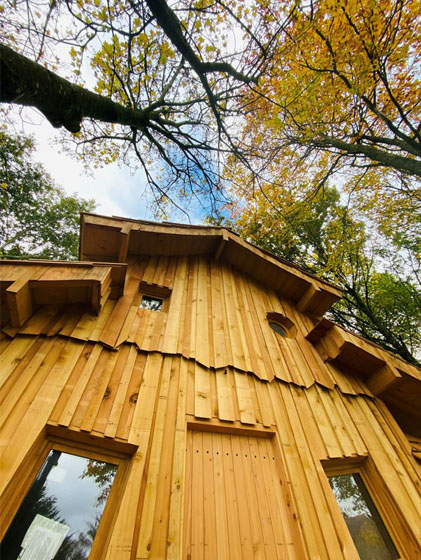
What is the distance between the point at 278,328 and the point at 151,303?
2.59 meters

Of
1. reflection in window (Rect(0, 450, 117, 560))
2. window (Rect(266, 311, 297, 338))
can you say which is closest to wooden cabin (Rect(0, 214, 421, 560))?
reflection in window (Rect(0, 450, 117, 560))

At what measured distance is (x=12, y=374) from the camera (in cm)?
221

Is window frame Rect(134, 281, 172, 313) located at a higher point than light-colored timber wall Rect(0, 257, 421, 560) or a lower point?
higher

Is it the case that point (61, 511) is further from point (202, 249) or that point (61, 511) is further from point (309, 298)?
point (309, 298)

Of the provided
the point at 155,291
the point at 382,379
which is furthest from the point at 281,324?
the point at 155,291

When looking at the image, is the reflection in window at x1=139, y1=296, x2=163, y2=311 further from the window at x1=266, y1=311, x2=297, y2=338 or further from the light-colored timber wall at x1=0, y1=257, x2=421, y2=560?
the window at x1=266, y1=311, x2=297, y2=338

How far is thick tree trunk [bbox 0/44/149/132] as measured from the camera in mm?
2303

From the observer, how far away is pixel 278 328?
4.56 metres

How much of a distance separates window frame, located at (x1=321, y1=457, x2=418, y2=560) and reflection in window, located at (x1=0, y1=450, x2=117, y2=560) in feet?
7.69

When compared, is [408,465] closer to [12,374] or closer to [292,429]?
[292,429]

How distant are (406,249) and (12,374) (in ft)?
35.6

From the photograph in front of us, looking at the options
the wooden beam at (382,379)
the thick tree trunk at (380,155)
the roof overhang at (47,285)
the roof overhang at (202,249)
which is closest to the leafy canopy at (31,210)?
the roof overhang at (202,249)

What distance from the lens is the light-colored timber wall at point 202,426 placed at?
6.15ft

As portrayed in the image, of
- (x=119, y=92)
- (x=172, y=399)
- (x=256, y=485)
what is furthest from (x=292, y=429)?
(x=119, y=92)
